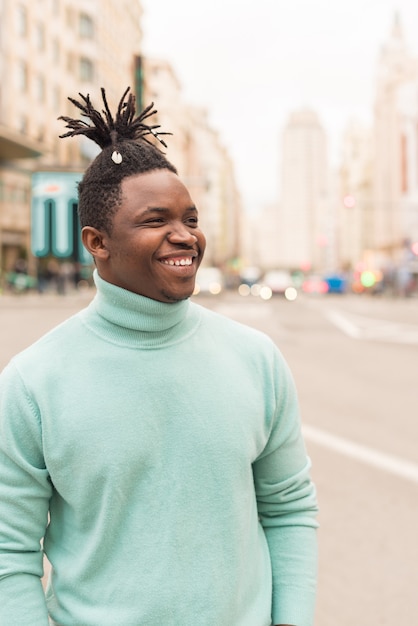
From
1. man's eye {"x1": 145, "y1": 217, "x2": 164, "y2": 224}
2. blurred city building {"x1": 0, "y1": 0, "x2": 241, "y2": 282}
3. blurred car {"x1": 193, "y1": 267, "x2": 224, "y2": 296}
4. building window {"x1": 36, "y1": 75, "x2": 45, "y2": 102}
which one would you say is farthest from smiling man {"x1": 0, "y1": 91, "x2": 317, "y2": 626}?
blurred car {"x1": 193, "y1": 267, "x2": 224, "y2": 296}

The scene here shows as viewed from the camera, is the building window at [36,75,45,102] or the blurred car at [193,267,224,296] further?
the blurred car at [193,267,224,296]

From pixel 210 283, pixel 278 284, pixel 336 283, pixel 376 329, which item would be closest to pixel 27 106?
pixel 210 283

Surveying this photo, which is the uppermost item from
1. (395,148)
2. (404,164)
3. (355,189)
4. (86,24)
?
(395,148)

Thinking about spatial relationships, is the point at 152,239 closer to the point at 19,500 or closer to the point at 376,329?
the point at 19,500

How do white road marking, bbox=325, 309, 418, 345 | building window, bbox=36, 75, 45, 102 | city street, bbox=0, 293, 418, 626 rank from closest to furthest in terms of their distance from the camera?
1. city street, bbox=0, 293, 418, 626
2. white road marking, bbox=325, 309, 418, 345
3. building window, bbox=36, 75, 45, 102

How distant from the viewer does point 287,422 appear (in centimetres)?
176

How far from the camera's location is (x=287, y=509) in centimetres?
182

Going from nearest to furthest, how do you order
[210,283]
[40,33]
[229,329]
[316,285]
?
[229,329] → [40,33] → [210,283] → [316,285]

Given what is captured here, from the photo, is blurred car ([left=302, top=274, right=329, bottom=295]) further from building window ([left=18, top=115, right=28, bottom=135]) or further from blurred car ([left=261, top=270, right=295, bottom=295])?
building window ([left=18, top=115, right=28, bottom=135])

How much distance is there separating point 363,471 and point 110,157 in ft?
16.8

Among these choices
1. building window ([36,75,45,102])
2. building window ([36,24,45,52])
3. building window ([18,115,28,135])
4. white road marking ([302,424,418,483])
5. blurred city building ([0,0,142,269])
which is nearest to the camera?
white road marking ([302,424,418,483])

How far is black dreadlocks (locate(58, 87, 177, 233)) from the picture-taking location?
64.8 inches

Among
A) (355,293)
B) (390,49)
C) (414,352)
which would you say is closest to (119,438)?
(414,352)

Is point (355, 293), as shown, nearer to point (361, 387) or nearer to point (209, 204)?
point (361, 387)
